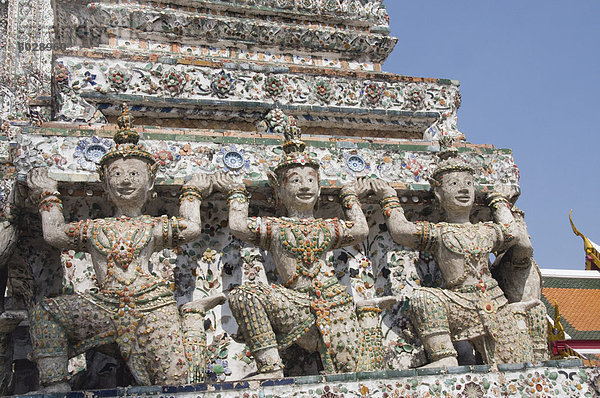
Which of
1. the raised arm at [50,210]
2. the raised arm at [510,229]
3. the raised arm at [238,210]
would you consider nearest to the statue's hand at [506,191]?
the raised arm at [510,229]

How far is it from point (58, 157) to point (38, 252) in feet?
3.09

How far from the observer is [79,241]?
6047 millimetres

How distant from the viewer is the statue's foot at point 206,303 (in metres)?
6.09

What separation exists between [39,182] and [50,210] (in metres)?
0.31

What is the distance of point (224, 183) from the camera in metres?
6.73

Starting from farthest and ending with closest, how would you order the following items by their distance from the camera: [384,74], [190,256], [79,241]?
[384,74] < [190,256] < [79,241]

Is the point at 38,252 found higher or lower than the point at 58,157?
lower

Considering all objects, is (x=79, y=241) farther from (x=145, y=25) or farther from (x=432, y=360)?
(x=145, y=25)

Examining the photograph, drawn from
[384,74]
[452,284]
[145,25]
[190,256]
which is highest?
[145,25]

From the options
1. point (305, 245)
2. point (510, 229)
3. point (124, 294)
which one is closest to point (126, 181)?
point (124, 294)

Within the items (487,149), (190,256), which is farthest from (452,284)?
(190,256)

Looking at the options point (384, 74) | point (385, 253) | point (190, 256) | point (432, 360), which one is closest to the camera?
point (432, 360)

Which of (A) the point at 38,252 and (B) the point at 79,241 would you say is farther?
(A) the point at 38,252

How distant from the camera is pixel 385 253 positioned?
24.3ft
